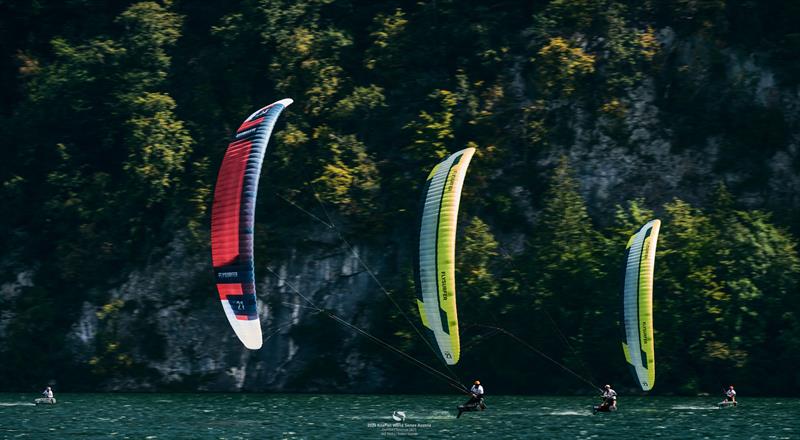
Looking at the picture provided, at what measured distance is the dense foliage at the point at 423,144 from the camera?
2717 inches

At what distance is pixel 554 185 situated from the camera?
7156cm

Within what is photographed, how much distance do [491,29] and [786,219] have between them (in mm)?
19634

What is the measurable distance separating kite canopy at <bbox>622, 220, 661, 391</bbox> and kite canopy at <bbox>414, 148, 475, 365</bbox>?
1289 cm

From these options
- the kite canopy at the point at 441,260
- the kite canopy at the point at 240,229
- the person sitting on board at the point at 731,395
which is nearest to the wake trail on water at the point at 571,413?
the person sitting on board at the point at 731,395

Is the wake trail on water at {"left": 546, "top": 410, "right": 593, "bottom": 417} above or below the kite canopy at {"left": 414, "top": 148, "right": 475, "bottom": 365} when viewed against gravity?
below

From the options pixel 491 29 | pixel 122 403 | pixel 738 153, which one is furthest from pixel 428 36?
pixel 122 403

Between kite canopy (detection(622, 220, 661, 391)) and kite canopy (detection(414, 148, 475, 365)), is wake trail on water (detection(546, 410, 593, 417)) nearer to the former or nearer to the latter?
kite canopy (detection(622, 220, 661, 391))

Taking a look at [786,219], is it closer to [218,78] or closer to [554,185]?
[554,185]

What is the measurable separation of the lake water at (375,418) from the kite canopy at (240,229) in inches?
345

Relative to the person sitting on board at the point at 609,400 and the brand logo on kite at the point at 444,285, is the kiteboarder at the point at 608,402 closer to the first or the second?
the person sitting on board at the point at 609,400

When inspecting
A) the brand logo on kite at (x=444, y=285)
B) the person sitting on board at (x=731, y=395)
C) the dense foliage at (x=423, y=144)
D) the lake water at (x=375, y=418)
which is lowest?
the lake water at (x=375, y=418)

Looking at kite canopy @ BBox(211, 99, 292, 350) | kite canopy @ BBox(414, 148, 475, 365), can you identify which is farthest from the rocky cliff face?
kite canopy @ BBox(211, 99, 292, 350)

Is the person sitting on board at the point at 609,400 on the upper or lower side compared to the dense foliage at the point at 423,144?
lower

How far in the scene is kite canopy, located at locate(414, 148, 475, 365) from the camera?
43438mm
